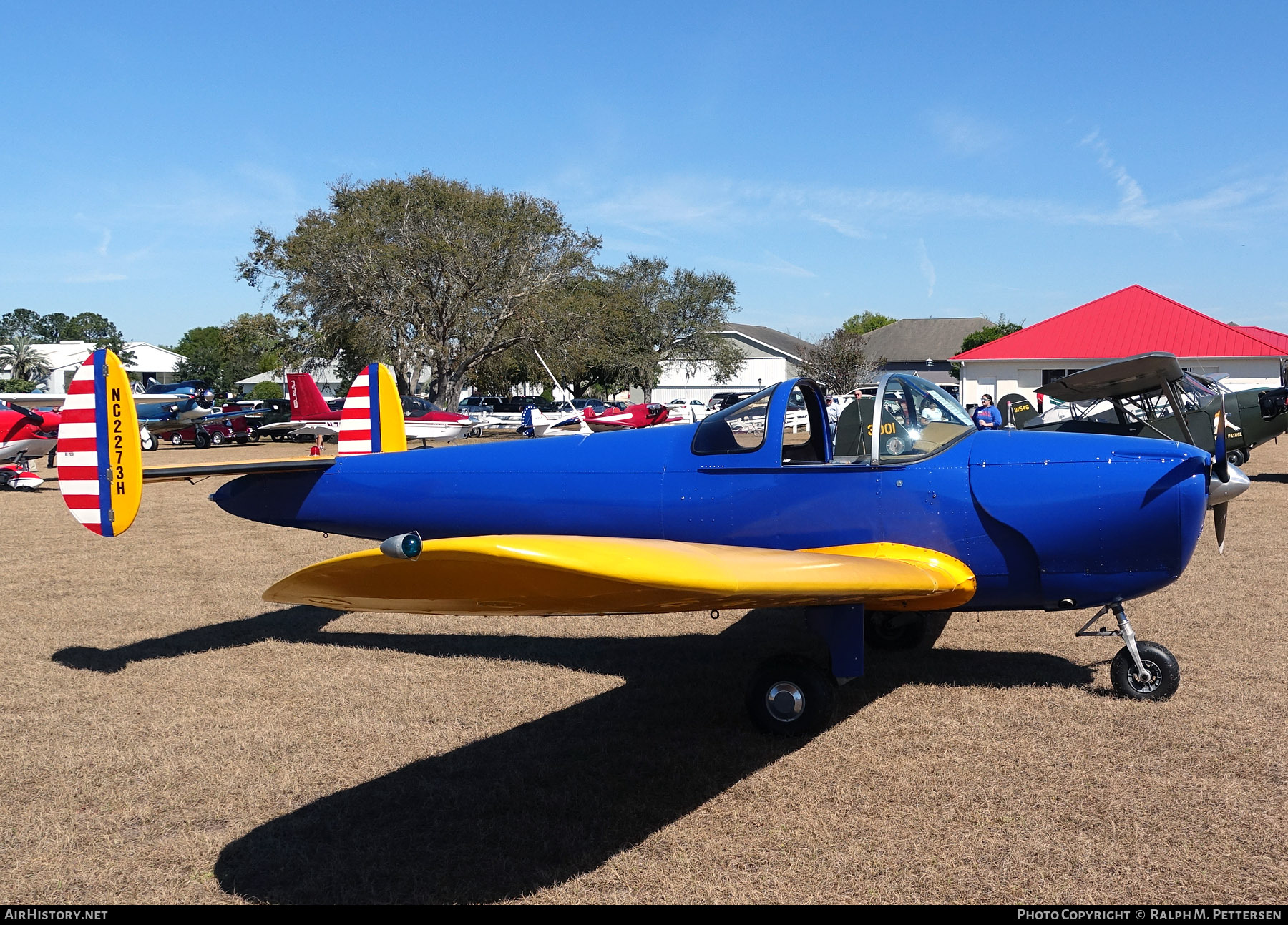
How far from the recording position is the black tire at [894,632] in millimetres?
6262

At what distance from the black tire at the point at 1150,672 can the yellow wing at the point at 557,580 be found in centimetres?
240

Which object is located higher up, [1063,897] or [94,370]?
[94,370]

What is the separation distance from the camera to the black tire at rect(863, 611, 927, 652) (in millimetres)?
6262

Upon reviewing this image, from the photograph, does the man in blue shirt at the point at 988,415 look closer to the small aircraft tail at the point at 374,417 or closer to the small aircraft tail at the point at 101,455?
the small aircraft tail at the point at 374,417

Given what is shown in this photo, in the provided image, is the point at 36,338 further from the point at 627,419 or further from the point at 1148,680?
the point at 1148,680

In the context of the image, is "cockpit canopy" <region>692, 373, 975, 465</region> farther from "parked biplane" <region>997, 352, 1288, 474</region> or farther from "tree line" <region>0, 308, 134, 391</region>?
"tree line" <region>0, 308, 134, 391</region>

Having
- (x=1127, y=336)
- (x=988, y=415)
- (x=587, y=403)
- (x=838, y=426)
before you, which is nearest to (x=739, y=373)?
(x=587, y=403)

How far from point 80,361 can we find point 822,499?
100744 millimetres

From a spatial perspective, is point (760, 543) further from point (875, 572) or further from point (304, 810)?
point (304, 810)

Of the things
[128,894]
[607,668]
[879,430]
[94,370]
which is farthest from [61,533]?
[879,430]

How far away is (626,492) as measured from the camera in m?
5.45

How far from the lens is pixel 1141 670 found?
5133mm

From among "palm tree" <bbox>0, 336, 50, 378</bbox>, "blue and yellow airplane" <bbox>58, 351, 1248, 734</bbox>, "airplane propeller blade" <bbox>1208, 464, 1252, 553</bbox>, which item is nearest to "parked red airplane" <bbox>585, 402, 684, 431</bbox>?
"blue and yellow airplane" <bbox>58, 351, 1248, 734</bbox>

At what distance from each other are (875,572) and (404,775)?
246 cm
